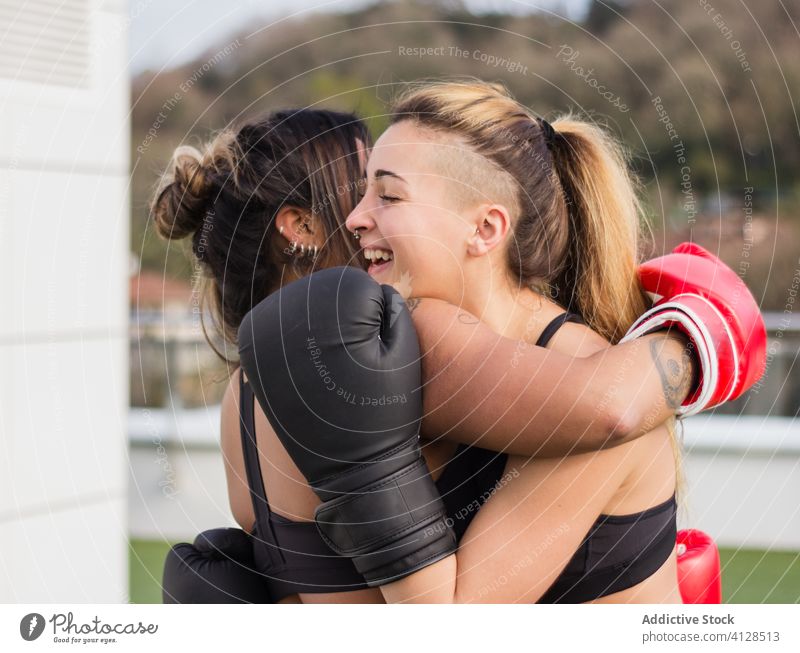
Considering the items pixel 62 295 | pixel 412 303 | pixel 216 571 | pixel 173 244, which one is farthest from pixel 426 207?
pixel 62 295

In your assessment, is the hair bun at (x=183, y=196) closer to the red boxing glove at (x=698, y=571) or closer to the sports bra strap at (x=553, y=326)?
the sports bra strap at (x=553, y=326)

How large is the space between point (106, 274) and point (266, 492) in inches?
47.7

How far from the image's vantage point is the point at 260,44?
6.21m

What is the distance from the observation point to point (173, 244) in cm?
185

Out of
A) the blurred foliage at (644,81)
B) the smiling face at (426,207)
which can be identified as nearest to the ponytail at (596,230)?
the smiling face at (426,207)

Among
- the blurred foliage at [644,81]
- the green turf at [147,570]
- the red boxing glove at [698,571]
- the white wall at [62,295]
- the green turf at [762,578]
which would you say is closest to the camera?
the red boxing glove at [698,571]

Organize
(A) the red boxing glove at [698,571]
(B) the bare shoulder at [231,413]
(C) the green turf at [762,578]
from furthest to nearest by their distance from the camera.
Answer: (C) the green turf at [762,578]
(A) the red boxing glove at [698,571]
(B) the bare shoulder at [231,413]

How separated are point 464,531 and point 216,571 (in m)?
0.37

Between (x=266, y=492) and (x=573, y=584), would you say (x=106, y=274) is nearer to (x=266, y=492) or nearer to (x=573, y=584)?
(x=266, y=492)

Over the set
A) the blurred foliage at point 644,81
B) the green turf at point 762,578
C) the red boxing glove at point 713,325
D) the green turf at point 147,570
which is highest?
the blurred foliage at point 644,81

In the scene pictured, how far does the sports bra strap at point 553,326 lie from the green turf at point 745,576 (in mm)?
1862

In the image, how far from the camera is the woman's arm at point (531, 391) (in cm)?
88

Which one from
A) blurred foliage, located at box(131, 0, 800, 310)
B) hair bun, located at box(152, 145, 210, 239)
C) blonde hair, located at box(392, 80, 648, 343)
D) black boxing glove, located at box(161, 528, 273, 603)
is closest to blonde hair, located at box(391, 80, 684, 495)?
blonde hair, located at box(392, 80, 648, 343)
